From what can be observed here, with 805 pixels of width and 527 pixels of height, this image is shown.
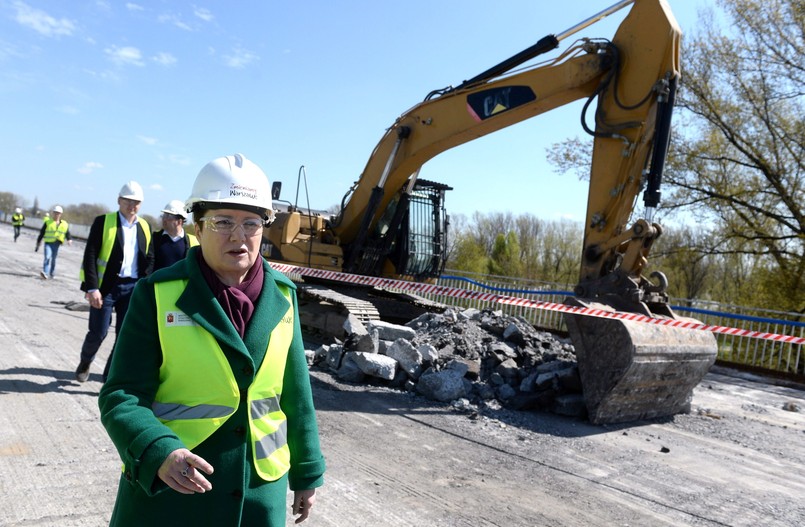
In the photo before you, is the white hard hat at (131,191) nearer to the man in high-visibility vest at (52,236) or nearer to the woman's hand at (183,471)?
the woman's hand at (183,471)

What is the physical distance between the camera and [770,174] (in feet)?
55.0

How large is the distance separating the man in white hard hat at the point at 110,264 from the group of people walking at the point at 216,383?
4.40 meters

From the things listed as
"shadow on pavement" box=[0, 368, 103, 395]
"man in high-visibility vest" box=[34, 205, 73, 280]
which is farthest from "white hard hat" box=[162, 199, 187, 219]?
"man in high-visibility vest" box=[34, 205, 73, 280]

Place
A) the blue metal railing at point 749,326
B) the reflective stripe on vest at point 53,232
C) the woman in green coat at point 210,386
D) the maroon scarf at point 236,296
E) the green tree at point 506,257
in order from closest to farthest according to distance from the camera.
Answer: the woman in green coat at point 210,386
the maroon scarf at point 236,296
the blue metal railing at point 749,326
the reflective stripe on vest at point 53,232
the green tree at point 506,257

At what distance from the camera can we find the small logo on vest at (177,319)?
6.39 feet

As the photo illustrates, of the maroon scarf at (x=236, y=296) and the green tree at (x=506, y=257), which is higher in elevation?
the green tree at (x=506, y=257)

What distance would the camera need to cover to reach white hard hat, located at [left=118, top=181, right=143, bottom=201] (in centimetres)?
626

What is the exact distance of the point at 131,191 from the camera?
6281 millimetres

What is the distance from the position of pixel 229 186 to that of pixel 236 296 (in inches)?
14.8

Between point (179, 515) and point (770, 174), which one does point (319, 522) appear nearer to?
point (179, 515)

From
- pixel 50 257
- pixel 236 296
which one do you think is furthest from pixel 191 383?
pixel 50 257

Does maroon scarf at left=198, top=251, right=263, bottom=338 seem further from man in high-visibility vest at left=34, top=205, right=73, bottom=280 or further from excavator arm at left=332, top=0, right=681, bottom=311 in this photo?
man in high-visibility vest at left=34, top=205, right=73, bottom=280

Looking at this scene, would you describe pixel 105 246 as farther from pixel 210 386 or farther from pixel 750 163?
pixel 750 163

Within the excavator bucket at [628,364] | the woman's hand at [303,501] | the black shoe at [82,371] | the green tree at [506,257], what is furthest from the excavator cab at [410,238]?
the green tree at [506,257]
